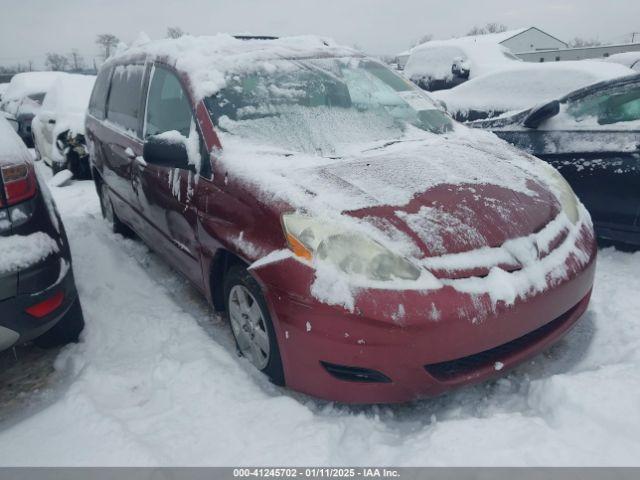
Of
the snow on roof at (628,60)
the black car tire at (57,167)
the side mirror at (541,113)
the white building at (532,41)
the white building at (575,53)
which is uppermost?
the side mirror at (541,113)

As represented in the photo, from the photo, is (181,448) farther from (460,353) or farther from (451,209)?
(451,209)

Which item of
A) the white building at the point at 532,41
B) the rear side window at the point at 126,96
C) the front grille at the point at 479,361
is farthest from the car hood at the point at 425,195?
the white building at the point at 532,41

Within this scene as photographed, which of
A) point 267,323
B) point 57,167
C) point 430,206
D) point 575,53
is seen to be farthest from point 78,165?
point 575,53

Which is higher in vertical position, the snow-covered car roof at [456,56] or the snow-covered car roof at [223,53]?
the snow-covered car roof at [223,53]

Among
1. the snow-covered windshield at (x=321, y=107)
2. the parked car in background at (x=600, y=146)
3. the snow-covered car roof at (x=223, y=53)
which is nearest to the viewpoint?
the snow-covered windshield at (x=321, y=107)

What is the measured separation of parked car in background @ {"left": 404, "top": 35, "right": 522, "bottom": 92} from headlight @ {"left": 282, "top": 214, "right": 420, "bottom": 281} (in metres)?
6.95

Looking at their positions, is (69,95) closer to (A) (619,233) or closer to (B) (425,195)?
(B) (425,195)

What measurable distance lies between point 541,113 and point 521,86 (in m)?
2.83

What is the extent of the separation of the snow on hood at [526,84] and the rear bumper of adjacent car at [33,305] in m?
5.26

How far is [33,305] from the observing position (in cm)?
227

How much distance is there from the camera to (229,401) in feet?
7.54

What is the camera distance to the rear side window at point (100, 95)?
14.6ft

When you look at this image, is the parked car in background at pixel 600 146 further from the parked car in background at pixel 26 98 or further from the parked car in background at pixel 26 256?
the parked car in background at pixel 26 98

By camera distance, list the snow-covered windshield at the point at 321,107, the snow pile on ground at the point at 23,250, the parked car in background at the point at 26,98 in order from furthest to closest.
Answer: the parked car in background at the point at 26,98, the snow-covered windshield at the point at 321,107, the snow pile on ground at the point at 23,250
